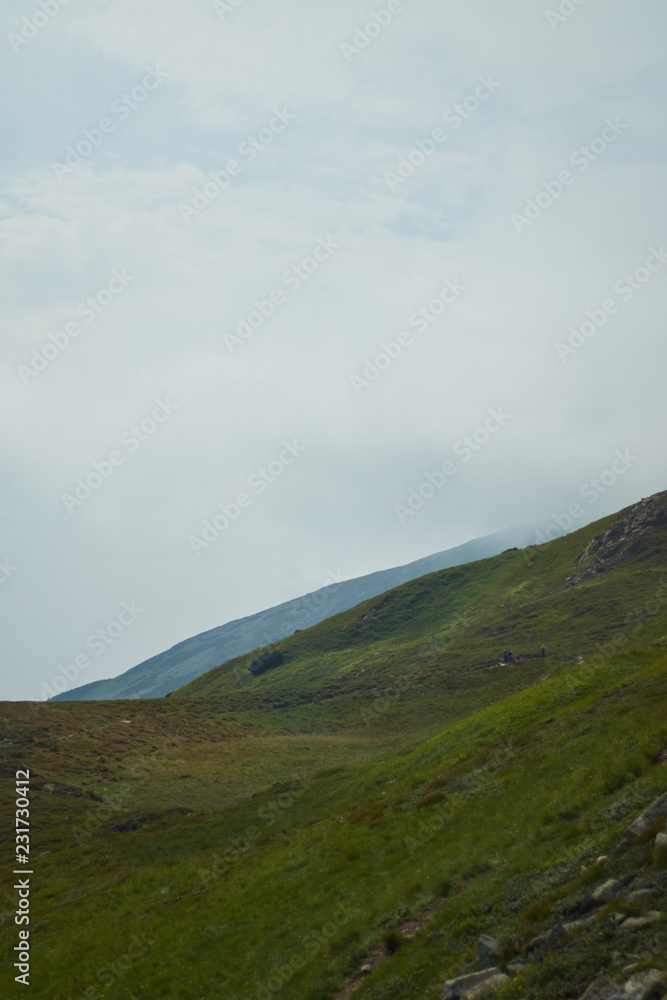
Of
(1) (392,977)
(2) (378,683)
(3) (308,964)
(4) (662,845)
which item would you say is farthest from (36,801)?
(2) (378,683)

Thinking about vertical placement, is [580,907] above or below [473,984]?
above

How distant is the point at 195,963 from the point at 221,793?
5011 centimetres

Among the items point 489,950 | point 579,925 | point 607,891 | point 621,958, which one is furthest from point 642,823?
point 621,958

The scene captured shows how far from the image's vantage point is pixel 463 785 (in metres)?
32.8

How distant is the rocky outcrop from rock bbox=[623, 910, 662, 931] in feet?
536

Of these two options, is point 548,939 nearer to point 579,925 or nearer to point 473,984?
point 579,925

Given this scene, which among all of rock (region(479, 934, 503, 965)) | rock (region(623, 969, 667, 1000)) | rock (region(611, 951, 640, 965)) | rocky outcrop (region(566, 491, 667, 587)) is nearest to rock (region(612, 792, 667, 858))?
rock (region(479, 934, 503, 965))

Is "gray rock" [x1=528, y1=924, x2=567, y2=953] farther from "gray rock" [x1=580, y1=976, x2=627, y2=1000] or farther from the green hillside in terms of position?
"gray rock" [x1=580, y1=976, x2=627, y2=1000]

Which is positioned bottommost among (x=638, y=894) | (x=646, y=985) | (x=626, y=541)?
(x=638, y=894)

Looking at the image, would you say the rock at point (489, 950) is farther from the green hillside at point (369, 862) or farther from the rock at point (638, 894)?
the rock at point (638, 894)

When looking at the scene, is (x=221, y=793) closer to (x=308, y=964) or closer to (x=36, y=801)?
(x=36, y=801)

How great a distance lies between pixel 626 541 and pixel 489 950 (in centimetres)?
Answer: 17342

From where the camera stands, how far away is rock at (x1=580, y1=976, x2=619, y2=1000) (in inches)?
427

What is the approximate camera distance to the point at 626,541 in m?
170
